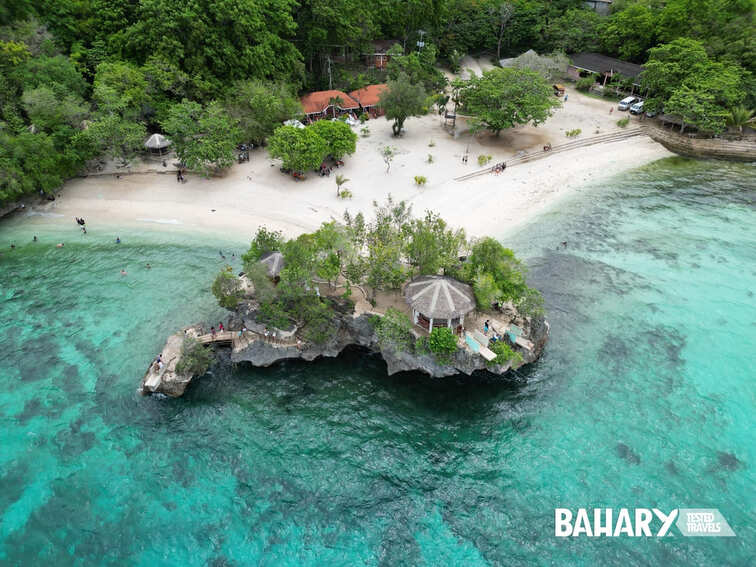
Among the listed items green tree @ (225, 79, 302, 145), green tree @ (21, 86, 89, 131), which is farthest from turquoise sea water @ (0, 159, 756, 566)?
green tree @ (225, 79, 302, 145)

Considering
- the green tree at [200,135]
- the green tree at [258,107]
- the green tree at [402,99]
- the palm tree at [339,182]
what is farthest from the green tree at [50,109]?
the green tree at [402,99]

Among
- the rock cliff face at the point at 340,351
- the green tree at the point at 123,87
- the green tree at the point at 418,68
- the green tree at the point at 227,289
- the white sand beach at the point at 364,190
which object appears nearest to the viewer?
the rock cliff face at the point at 340,351

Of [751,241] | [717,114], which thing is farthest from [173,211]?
[717,114]

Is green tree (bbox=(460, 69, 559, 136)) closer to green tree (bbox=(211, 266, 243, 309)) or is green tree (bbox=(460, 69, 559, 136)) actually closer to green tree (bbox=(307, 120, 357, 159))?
green tree (bbox=(307, 120, 357, 159))

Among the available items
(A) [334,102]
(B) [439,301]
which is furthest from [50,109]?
(B) [439,301]

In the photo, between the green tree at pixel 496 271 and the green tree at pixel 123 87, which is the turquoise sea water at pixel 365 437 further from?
the green tree at pixel 123 87
